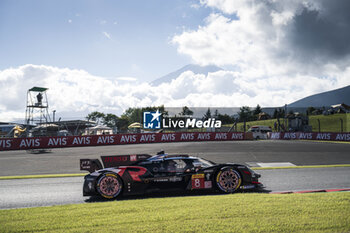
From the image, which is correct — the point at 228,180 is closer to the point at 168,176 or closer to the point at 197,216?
the point at 168,176

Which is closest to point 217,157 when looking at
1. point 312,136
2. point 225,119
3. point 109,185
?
point 109,185

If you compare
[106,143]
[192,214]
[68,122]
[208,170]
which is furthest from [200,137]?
[192,214]

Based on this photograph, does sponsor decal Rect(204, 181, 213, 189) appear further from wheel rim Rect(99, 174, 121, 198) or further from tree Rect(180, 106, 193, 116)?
tree Rect(180, 106, 193, 116)

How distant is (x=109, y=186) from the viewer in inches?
253

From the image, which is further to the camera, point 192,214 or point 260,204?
point 260,204

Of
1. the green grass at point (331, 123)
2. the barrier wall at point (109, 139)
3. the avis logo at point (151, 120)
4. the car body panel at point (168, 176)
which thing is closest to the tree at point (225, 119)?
the barrier wall at point (109, 139)

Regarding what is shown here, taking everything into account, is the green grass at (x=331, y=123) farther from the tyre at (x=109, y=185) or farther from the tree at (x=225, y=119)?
the tyre at (x=109, y=185)

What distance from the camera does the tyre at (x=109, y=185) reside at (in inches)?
251

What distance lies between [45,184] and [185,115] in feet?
92.9

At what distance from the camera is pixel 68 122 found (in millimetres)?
32719

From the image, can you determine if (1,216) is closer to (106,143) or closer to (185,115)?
(106,143)

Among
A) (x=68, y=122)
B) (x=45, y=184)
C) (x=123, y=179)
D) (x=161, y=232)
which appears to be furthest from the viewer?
(x=68, y=122)

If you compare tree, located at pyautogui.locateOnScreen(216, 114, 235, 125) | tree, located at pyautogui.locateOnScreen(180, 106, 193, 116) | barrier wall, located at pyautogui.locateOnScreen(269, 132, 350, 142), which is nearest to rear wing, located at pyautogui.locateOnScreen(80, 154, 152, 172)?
tree, located at pyautogui.locateOnScreen(180, 106, 193, 116)

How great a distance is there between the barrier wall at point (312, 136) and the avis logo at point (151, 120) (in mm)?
17152
